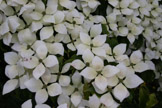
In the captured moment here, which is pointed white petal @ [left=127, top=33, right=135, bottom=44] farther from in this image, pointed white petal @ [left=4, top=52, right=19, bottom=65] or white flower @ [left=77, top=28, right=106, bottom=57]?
pointed white petal @ [left=4, top=52, right=19, bottom=65]

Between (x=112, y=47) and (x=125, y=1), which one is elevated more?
(x=125, y=1)

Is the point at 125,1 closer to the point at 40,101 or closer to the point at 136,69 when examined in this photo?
the point at 136,69

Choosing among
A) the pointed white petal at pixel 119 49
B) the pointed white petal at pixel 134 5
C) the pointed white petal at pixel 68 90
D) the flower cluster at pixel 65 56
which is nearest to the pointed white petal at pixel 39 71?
the flower cluster at pixel 65 56

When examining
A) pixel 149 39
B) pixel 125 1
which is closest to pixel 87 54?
pixel 125 1

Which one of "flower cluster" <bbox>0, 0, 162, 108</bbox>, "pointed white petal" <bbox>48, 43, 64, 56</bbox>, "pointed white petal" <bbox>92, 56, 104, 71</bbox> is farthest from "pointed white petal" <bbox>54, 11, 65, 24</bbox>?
"pointed white petal" <bbox>92, 56, 104, 71</bbox>

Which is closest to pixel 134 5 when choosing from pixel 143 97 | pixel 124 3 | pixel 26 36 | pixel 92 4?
pixel 124 3
